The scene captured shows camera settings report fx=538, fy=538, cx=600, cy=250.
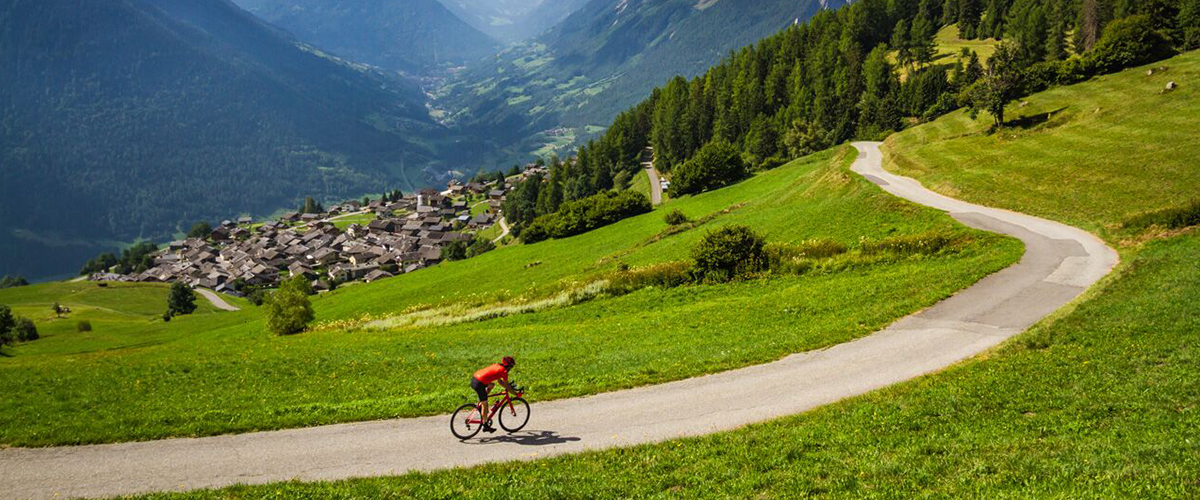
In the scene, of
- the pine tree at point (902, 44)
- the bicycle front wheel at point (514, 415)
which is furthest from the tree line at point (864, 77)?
the bicycle front wheel at point (514, 415)

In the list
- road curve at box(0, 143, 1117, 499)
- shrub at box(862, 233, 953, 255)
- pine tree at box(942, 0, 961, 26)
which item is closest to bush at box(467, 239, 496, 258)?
shrub at box(862, 233, 953, 255)

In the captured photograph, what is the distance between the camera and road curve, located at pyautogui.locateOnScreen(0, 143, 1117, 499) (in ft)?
41.8

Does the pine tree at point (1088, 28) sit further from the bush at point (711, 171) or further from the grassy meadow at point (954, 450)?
the grassy meadow at point (954, 450)

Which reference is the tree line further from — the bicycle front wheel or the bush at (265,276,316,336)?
the bush at (265,276,316,336)

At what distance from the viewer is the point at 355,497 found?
10.7 metres

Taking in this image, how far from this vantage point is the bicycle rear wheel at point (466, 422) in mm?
14117

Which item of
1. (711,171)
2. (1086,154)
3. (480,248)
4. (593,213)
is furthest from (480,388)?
(480,248)

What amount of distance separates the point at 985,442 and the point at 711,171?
258 feet

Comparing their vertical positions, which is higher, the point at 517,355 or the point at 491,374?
the point at 491,374

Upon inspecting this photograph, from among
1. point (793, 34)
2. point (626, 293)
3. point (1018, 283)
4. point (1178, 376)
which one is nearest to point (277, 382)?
point (626, 293)

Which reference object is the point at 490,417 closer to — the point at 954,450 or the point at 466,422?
the point at 466,422

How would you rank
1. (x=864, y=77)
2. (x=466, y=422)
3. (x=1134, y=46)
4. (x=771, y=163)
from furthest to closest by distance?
(x=864, y=77) → (x=771, y=163) → (x=1134, y=46) → (x=466, y=422)

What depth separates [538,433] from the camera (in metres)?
14.1

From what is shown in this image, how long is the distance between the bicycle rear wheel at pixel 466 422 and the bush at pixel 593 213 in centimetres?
6728
